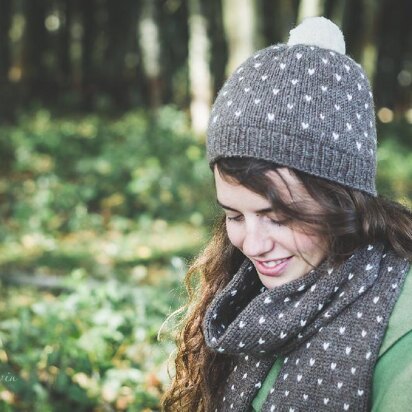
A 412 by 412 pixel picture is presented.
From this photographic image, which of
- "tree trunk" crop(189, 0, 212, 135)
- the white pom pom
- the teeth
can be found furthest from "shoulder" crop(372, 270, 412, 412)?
"tree trunk" crop(189, 0, 212, 135)

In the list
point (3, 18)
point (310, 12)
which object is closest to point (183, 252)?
point (310, 12)

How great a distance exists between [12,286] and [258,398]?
420cm

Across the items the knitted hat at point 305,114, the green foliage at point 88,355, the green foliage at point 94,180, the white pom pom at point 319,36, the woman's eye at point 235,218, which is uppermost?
the white pom pom at point 319,36

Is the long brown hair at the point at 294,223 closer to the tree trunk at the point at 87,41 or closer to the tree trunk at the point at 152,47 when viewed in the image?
the tree trunk at the point at 152,47

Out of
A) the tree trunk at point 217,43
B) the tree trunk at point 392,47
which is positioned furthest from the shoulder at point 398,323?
the tree trunk at point 392,47

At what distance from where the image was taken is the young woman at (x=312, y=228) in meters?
1.73

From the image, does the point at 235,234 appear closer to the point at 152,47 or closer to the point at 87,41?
the point at 152,47

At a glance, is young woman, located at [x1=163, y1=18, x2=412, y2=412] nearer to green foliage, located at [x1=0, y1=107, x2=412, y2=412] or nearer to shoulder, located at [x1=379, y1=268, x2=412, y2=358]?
shoulder, located at [x1=379, y1=268, x2=412, y2=358]

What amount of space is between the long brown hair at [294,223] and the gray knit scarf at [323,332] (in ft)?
0.17

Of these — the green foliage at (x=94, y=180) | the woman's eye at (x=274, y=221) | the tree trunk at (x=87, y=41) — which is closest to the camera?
the woman's eye at (x=274, y=221)

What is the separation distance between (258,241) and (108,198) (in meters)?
6.64

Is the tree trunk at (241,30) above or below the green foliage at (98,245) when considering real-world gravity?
above

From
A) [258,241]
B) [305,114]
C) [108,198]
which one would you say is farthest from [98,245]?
[305,114]

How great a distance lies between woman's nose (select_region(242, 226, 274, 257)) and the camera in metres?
1.85
